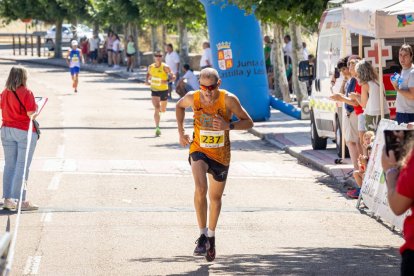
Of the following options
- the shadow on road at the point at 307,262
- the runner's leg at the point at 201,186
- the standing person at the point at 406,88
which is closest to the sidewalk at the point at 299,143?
the standing person at the point at 406,88

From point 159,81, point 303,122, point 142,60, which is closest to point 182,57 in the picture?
point 142,60

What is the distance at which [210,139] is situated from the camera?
35.9 ft

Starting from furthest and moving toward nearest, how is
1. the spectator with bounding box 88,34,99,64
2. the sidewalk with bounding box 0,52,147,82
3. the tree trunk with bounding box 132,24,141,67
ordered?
the spectator with bounding box 88,34,99,64 → the tree trunk with bounding box 132,24,141,67 → the sidewalk with bounding box 0,52,147,82

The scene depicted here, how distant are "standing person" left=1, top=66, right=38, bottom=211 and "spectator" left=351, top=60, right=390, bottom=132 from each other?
14.5 feet

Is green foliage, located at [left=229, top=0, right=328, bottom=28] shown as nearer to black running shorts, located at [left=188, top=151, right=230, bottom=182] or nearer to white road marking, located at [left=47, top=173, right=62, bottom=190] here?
white road marking, located at [left=47, top=173, right=62, bottom=190]

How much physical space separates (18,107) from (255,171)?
5.90m

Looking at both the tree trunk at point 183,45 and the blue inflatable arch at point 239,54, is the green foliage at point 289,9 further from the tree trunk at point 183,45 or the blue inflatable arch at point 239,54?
the tree trunk at point 183,45

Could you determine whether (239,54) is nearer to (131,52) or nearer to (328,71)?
(328,71)

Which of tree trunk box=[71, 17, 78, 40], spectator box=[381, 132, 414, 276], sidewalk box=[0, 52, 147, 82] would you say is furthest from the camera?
tree trunk box=[71, 17, 78, 40]

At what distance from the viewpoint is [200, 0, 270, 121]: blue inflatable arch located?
94.2 ft

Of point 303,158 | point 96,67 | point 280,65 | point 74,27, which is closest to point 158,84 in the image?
point 303,158

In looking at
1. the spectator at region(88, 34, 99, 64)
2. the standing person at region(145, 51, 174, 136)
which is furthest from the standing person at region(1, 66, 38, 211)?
the spectator at region(88, 34, 99, 64)

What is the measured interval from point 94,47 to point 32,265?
59947 millimetres

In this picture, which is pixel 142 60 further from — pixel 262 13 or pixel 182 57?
pixel 262 13
